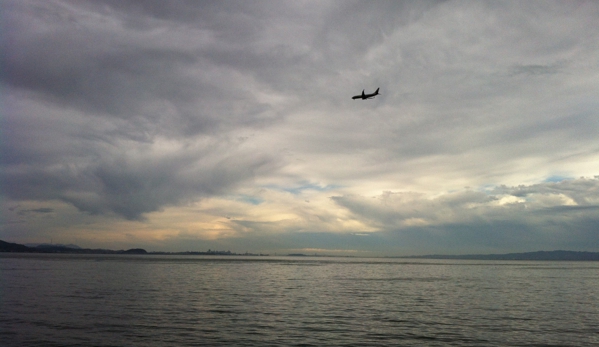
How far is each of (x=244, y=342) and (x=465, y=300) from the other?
144 ft

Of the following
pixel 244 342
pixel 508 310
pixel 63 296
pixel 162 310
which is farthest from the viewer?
pixel 63 296

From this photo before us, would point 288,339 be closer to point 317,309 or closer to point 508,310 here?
point 317,309

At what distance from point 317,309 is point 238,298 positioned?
16.0 meters

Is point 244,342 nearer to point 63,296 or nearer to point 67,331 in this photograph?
point 67,331

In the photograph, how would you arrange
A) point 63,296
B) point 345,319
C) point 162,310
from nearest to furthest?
point 345,319, point 162,310, point 63,296

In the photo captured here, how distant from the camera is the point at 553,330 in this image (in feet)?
139

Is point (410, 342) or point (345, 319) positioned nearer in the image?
point (410, 342)

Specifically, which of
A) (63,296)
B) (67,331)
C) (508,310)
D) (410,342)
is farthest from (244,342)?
(63,296)

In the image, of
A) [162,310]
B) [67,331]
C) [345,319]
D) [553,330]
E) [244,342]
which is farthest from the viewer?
[162,310]

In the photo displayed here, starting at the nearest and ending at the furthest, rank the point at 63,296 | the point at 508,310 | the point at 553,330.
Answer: the point at 553,330, the point at 508,310, the point at 63,296

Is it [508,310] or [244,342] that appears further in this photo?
[508,310]

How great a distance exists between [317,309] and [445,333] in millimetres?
18165

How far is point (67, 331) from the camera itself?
3878cm

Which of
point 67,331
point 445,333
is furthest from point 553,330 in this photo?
point 67,331
